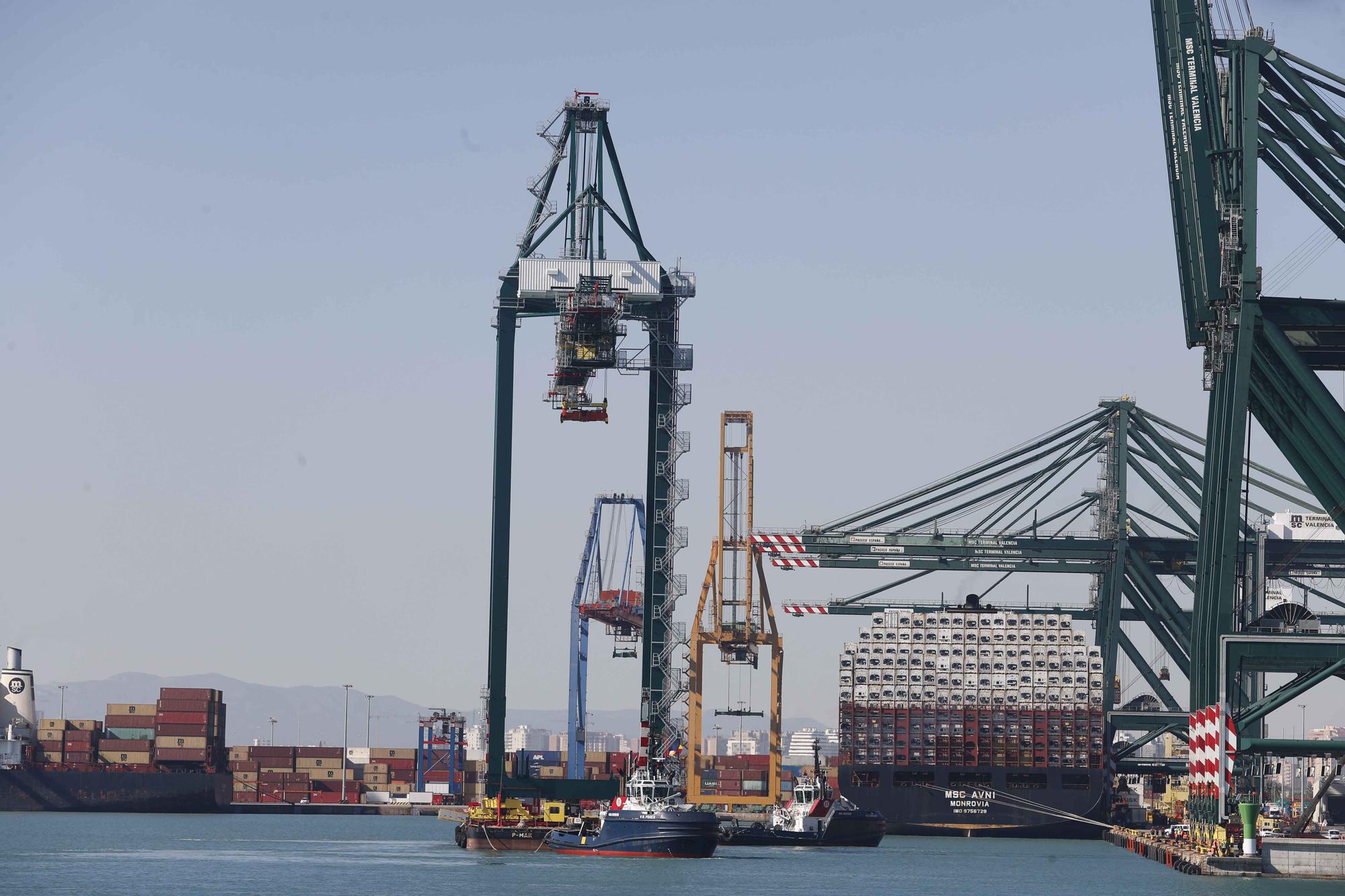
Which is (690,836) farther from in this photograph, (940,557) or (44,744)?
(44,744)

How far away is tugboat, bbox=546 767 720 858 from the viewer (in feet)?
196

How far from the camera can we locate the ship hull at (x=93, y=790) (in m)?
132

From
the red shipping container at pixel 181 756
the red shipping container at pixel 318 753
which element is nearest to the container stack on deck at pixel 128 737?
the red shipping container at pixel 181 756

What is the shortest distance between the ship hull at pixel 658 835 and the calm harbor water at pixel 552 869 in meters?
0.46

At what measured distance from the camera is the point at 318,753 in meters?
169

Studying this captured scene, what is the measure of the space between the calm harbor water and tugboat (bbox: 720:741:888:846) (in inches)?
52.8

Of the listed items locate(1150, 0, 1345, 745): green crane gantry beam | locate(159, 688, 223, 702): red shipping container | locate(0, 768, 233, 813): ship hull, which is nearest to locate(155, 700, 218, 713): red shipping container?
locate(159, 688, 223, 702): red shipping container

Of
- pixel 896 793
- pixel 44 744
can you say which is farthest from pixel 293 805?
pixel 896 793

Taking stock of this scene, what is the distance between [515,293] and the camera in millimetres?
68188

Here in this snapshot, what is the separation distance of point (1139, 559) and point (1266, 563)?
5430 mm

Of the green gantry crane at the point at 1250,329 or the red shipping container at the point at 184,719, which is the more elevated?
the green gantry crane at the point at 1250,329

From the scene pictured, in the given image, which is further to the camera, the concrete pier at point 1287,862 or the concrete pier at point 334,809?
the concrete pier at point 334,809

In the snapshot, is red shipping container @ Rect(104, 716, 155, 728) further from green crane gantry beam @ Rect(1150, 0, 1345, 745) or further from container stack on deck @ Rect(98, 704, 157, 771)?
green crane gantry beam @ Rect(1150, 0, 1345, 745)

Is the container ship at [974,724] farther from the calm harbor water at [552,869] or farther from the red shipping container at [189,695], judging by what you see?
the red shipping container at [189,695]
